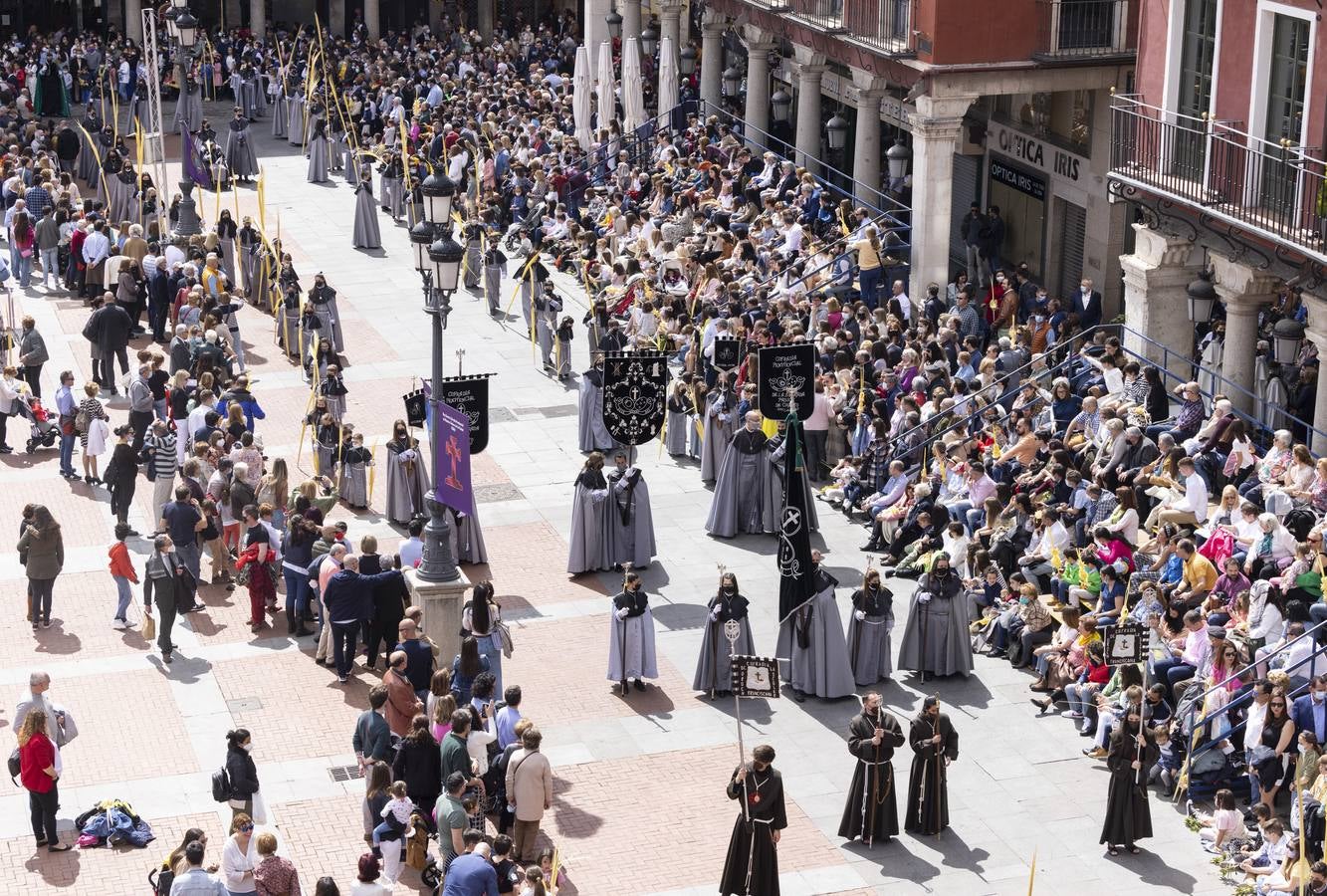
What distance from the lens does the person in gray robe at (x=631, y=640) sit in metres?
21.9

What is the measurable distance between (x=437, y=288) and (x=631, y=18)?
27.8 metres

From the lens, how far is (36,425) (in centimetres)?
2961

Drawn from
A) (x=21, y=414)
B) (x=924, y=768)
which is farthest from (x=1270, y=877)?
(x=21, y=414)

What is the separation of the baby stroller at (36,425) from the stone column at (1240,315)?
15504 mm

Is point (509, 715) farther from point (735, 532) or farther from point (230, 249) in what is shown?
point (230, 249)

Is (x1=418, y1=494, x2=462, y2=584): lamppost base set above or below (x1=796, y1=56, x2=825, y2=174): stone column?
below

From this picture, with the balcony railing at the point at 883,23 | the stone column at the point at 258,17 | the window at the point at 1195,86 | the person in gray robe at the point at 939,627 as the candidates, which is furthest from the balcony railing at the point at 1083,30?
the stone column at the point at 258,17

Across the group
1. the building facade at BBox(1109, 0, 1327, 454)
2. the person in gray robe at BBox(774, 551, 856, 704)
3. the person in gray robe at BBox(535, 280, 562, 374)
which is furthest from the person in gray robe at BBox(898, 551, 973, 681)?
the person in gray robe at BBox(535, 280, 562, 374)

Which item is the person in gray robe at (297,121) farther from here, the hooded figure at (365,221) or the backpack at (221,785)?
the backpack at (221,785)

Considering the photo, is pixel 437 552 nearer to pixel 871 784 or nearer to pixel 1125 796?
pixel 871 784

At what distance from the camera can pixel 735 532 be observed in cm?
2673

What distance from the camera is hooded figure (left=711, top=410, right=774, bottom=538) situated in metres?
26.5

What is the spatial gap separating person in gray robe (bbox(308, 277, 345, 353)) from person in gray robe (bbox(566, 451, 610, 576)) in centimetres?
861

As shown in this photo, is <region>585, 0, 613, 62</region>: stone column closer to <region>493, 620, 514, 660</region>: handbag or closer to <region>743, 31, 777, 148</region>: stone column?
<region>743, 31, 777, 148</region>: stone column
